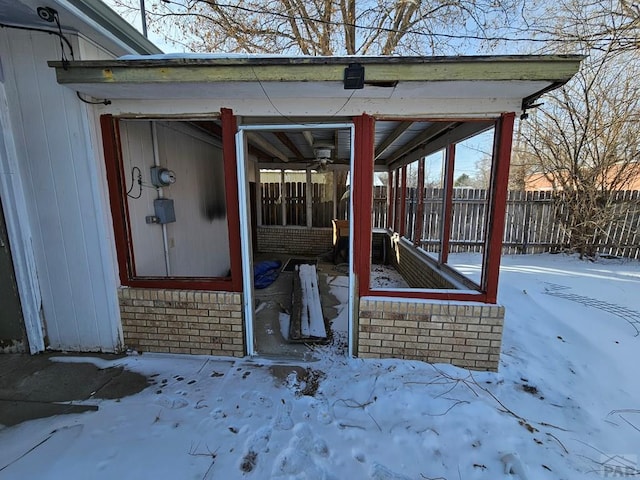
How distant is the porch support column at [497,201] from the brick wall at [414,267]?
0.72 meters

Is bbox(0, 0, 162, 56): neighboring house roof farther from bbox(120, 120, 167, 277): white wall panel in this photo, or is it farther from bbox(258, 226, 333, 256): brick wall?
bbox(258, 226, 333, 256): brick wall

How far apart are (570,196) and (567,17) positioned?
14.9 ft

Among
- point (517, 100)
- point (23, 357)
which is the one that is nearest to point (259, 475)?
point (23, 357)

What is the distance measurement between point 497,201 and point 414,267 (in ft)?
9.22

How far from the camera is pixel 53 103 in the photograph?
2.62 meters

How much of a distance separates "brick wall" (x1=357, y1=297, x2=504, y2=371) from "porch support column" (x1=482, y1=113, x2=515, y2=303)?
0.26 metres

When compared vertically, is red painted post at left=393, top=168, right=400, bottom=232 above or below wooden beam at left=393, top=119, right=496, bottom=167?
below

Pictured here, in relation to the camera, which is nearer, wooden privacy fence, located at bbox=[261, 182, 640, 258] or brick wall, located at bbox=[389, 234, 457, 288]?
brick wall, located at bbox=[389, 234, 457, 288]

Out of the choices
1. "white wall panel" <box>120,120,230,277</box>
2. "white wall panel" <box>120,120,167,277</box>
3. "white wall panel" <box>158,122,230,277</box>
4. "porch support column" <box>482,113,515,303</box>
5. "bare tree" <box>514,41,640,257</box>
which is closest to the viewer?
"porch support column" <box>482,113,515,303</box>

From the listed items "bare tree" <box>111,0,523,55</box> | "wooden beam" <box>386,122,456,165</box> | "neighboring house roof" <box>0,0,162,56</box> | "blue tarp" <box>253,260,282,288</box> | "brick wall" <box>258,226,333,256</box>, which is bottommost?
"blue tarp" <box>253,260,282,288</box>

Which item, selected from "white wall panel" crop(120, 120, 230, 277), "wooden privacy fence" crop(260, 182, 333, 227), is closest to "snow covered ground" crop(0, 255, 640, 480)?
"white wall panel" crop(120, 120, 230, 277)

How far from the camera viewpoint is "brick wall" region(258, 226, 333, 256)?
8750 mm

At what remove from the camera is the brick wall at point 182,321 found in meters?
2.96

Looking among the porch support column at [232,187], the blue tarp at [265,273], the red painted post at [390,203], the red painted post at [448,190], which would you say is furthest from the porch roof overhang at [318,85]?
the red painted post at [390,203]
